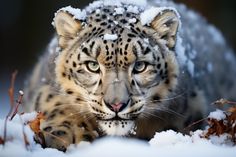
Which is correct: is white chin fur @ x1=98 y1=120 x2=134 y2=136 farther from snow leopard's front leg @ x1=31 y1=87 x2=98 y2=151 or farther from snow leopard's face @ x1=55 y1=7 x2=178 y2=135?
snow leopard's front leg @ x1=31 y1=87 x2=98 y2=151

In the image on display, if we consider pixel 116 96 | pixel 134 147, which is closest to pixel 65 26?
pixel 116 96

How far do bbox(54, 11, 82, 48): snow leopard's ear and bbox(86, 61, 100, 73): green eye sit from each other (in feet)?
1.09

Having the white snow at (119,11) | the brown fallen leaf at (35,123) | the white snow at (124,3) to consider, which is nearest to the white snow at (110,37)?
the white snow at (119,11)

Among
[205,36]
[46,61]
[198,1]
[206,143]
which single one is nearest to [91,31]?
[46,61]

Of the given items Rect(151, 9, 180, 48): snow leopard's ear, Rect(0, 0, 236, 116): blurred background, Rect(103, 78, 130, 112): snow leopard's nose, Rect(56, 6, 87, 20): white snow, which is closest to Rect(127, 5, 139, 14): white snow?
Rect(151, 9, 180, 48): snow leopard's ear

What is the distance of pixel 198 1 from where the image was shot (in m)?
10.5

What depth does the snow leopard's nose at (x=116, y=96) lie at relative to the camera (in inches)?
158

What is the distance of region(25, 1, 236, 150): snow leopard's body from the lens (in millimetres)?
4203

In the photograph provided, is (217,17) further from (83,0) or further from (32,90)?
(32,90)

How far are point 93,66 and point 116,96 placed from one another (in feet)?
1.39

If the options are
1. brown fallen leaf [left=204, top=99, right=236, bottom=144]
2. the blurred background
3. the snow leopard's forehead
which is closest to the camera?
brown fallen leaf [left=204, top=99, right=236, bottom=144]

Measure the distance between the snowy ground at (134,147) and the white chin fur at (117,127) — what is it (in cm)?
53

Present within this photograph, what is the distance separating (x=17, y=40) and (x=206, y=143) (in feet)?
27.2

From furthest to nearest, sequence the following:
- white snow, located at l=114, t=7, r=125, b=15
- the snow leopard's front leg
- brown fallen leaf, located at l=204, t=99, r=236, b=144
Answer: white snow, located at l=114, t=7, r=125, b=15 < the snow leopard's front leg < brown fallen leaf, located at l=204, t=99, r=236, b=144
